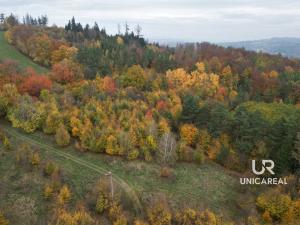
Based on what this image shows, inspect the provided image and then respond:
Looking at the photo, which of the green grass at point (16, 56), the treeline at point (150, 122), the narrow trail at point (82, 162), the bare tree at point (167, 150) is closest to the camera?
the narrow trail at point (82, 162)

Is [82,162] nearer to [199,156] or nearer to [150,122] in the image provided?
[150,122]

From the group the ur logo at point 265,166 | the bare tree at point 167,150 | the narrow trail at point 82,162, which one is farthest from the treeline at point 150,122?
the narrow trail at point 82,162

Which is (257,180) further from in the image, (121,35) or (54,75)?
(121,35)

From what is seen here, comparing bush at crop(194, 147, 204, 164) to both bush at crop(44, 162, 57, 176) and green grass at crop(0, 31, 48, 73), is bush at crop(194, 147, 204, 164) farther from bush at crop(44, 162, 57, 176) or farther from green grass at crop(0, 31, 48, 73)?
green grass at crop(0, 31, 48, 73)

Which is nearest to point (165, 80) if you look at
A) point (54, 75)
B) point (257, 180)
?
point (54, 75)

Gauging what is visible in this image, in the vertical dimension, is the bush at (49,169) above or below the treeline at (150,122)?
below

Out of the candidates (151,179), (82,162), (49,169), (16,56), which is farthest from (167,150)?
(16,56)

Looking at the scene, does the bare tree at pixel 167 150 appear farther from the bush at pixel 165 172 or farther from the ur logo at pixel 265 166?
the ur logo at pixel 265 166
